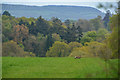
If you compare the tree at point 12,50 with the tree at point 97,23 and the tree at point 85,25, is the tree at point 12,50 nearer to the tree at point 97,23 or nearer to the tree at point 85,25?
the tree at point 85,25

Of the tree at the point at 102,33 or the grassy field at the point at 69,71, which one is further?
the tree at the point at 102,33

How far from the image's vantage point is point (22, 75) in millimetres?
5199

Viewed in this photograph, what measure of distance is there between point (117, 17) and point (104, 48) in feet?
2.12

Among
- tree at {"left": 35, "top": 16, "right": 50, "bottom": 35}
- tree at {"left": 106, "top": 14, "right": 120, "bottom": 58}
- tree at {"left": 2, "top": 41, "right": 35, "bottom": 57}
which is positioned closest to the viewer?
tree at {"left": 106, "top": 14, "right": 120, "bottom": 58}

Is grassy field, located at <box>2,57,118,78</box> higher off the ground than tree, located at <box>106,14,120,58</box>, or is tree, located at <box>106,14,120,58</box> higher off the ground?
tree, located at <box>106,14,120,58</box>

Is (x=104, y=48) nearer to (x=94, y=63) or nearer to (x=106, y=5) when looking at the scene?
(x=94, y=63)

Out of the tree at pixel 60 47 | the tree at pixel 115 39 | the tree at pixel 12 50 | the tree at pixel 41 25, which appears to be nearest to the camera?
the tree at pixel 115 39

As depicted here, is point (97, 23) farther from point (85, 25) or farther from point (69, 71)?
point (69, 71)

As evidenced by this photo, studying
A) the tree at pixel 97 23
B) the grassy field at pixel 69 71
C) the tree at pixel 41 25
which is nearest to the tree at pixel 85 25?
the tree at pixel 97 23

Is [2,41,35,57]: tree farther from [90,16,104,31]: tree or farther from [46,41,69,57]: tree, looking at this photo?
[90,16,104,31]: tree

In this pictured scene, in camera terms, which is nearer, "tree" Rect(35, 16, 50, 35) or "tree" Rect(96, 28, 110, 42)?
"tree" Rect(96, 28, 110, 42)

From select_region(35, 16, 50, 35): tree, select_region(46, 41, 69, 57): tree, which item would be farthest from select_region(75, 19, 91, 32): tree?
select_region(46, 41, 69, 57): tree

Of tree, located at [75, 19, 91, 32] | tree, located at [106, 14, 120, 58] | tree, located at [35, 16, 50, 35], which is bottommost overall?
tree, located at [106, 14, 120, 58]

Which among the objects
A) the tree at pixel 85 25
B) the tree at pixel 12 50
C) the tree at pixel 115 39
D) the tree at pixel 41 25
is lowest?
the tree at pixel 12 50
